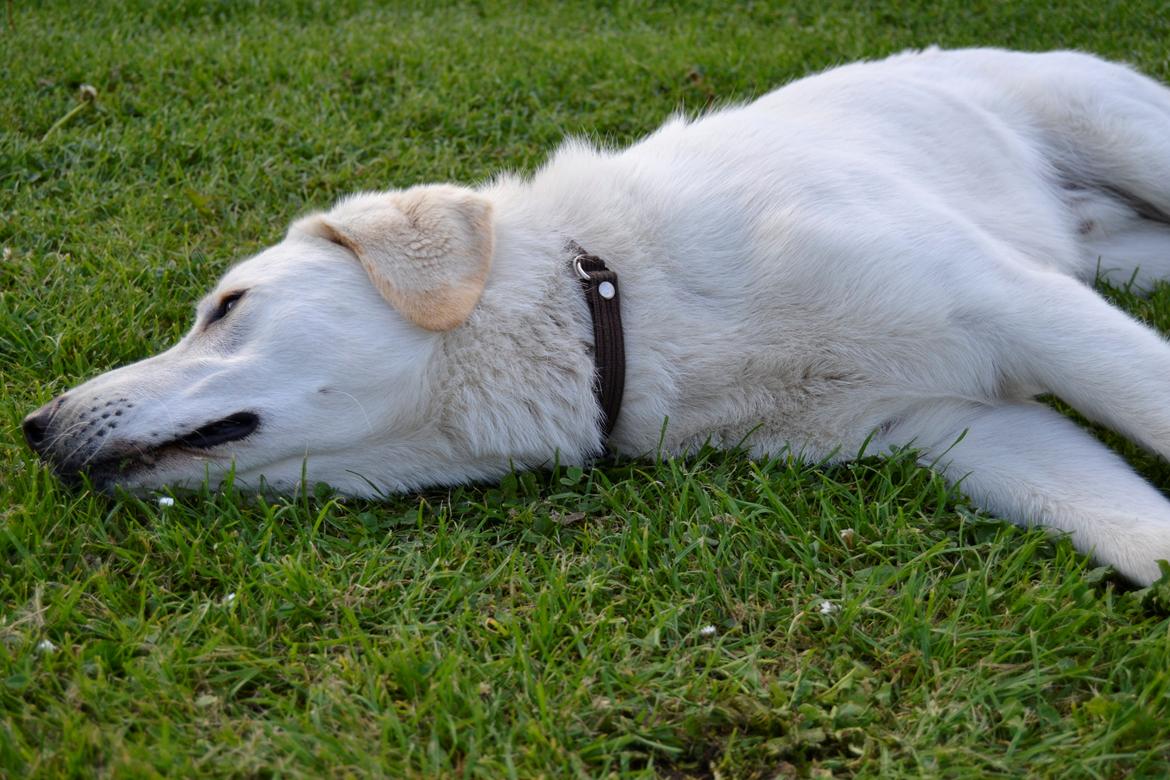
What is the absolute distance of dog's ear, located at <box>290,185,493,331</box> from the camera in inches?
123

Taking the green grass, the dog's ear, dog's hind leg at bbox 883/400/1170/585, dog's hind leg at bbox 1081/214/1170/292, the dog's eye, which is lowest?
the green grass

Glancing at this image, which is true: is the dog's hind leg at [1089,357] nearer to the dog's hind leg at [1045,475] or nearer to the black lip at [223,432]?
the dog's hind leg at [1045,475]

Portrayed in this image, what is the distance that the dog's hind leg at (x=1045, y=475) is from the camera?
111 inches

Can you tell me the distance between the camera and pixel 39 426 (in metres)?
3.04

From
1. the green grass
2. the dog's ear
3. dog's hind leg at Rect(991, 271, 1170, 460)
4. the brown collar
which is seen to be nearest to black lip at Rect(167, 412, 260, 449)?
the green grass

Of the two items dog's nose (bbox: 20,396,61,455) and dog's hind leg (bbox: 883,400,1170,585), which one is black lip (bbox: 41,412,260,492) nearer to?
dog's nose (bbox: 20,396,61,455)

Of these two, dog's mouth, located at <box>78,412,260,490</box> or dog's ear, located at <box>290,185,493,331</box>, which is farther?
dog's ear, located at <box>290,185,493,331</box>

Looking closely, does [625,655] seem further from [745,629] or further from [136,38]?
[136,38]

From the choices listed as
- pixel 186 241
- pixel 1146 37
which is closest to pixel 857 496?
pixel 186 241

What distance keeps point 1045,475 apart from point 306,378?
219 centimetres

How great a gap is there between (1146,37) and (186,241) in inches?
244

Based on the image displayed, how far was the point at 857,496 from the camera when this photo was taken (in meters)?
3.04

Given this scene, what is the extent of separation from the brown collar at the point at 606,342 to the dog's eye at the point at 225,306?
1069 mm

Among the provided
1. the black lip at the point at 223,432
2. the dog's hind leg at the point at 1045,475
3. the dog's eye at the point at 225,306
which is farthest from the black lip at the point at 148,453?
the dog's hind leg at the point at 1045,475
